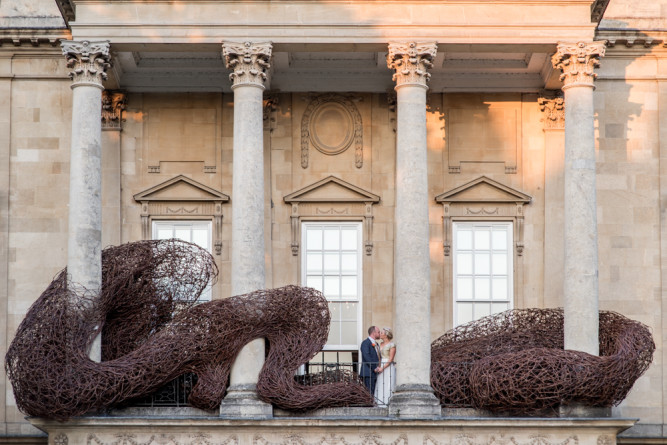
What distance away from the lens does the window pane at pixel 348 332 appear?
31.5m

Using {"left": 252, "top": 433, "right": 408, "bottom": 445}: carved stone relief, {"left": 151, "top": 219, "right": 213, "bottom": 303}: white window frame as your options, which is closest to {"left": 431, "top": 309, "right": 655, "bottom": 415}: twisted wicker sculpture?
{"left": 252, "top": 433, "right": 408, "bottom": 445}: carved stone relief

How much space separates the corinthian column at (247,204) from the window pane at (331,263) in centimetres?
402

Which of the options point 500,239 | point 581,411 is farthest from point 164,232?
point 581,411

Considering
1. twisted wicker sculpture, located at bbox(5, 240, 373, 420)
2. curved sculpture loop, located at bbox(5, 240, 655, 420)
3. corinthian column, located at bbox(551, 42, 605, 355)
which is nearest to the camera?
twisted wicker sculpture, located at bbox(5, 240, 373, 420)

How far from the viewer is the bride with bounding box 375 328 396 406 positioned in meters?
28.4

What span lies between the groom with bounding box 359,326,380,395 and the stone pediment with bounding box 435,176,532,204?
4488 mm

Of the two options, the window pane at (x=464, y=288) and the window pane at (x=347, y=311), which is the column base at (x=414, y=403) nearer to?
the window pane at (x=347, y=311)

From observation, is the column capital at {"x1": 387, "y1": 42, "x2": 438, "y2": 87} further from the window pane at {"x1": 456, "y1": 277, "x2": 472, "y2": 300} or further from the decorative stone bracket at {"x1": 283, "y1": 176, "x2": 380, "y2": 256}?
the window pane at {"x1": 456, "y1": 277, "x2": 472, "y2": 300}

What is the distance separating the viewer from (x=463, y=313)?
3166cm

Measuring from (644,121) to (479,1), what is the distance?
556cm

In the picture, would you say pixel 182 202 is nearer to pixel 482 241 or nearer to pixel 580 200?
pixel 482 241

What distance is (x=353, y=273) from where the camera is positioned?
31.9m

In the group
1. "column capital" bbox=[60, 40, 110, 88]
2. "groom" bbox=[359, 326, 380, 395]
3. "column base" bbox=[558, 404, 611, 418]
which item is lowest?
"column base" bbox=[558, 404, 611, 418]

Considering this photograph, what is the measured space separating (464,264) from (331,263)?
299 centimetres
